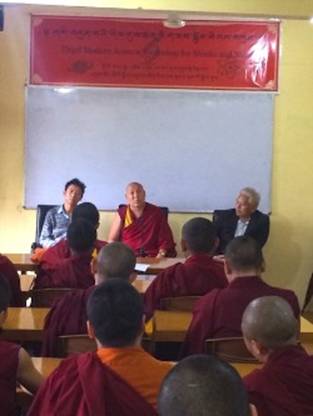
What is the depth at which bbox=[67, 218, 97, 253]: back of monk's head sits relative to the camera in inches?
133

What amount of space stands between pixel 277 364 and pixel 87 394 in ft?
1.97

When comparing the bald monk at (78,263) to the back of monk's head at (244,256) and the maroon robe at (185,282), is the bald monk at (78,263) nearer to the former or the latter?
the maroon robe at (185,282)

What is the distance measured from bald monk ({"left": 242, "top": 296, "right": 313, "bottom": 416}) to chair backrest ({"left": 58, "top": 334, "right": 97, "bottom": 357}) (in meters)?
0.70

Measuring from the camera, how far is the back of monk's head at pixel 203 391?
3.71 ft

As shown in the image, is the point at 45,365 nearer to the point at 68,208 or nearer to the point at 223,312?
the point at 223,312

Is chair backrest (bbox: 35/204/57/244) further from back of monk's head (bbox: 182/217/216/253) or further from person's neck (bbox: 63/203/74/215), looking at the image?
back of monk's head (bbox: 182/217/216/253)

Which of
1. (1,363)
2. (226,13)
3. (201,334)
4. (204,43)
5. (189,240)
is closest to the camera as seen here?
(1,363)

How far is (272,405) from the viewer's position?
5.72 feet

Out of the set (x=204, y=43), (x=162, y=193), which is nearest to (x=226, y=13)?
(x=204, y=43)

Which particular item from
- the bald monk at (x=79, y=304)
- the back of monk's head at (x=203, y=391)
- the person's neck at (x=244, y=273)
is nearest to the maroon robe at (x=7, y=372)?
the bald monk at (x=79, y=304)

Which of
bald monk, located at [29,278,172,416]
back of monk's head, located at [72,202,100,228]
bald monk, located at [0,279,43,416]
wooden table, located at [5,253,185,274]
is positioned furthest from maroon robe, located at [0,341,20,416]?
back of monk's head, located at [72,202,100,228]

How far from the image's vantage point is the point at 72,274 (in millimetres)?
3373

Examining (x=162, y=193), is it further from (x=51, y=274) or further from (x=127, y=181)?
(x=51, y=274)

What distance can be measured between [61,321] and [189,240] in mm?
999
